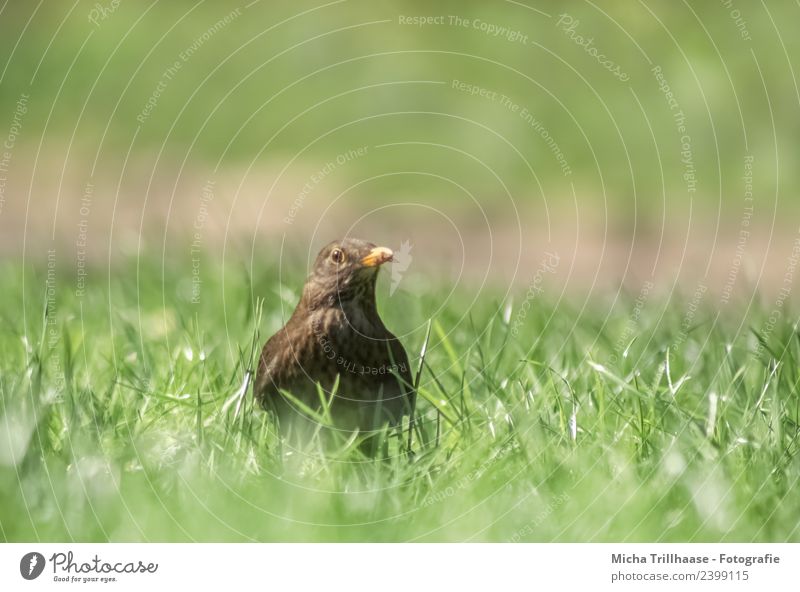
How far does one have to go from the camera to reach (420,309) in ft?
16.7

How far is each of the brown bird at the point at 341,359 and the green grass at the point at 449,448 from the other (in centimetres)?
9

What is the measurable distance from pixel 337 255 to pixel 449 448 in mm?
651

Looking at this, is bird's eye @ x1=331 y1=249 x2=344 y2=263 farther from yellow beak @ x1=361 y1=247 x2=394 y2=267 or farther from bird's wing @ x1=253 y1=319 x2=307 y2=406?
bird's wing @ x1=253 y1=319 x2=307 y2=406

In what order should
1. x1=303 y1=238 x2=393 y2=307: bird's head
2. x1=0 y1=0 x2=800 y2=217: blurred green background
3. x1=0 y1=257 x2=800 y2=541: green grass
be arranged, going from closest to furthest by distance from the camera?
x1=0 y1=257 x2=800 y2=541: green grass
x1=303 y1=238 x2=393 y2=307: bird's head
x1=0 y1=0 x2=800 y2=217: blurred green background

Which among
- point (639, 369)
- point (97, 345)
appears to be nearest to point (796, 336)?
point (639, 369)

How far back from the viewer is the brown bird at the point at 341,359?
12.1ft

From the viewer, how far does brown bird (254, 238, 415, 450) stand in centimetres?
369

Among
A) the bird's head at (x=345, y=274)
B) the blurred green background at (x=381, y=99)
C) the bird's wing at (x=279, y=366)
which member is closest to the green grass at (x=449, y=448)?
the bird's wing at (x=279, y=366)

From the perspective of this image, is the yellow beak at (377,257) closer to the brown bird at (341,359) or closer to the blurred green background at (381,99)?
the brown bird at (341,359)

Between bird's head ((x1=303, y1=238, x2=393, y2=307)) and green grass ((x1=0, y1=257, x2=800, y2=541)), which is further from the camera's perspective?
bird's head ((x1=303, y1=238, x2=393, y2=307))

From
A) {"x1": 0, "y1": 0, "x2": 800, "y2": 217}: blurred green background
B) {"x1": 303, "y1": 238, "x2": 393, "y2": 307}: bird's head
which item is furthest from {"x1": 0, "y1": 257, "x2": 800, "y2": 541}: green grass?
{"x1": 0, "y1": 0, "x2": 800, "y2": 217}: blurred green background

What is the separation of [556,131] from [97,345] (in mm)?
3465

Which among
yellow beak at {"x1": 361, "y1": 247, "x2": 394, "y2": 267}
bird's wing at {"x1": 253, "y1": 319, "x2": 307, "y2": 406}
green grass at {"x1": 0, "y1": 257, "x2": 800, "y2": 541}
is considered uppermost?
yellow beak at {"x1": 361, "y1": 247, "x2": 394, "y2": 267}

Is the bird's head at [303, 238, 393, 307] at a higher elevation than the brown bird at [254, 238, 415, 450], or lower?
higher
